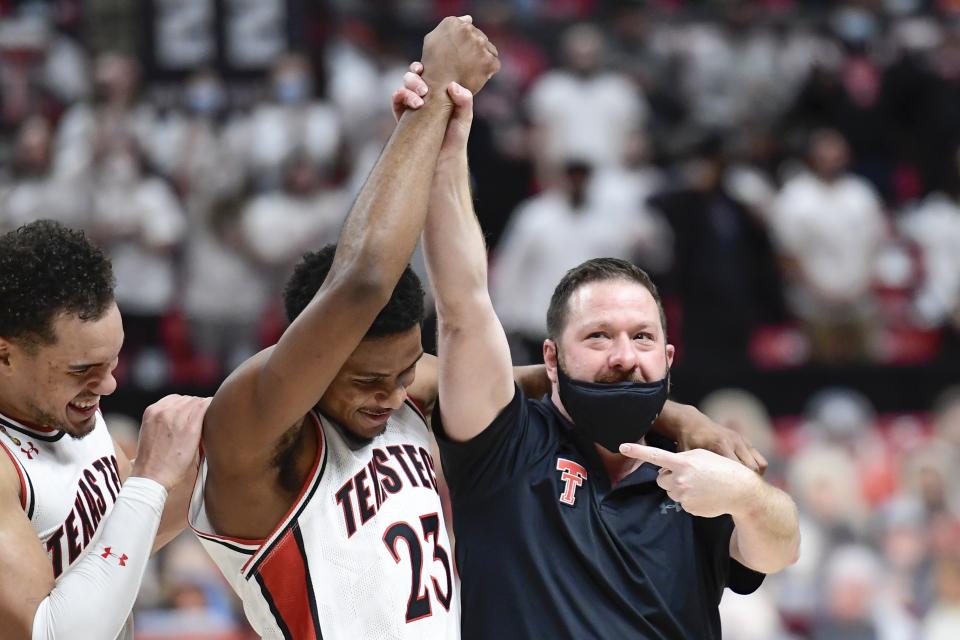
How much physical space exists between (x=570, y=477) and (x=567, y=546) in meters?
0.22

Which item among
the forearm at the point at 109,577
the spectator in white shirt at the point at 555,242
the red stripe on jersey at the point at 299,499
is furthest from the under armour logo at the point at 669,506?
the spectator in white shirt at the point at 555,242

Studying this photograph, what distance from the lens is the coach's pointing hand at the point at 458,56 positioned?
13.4ft

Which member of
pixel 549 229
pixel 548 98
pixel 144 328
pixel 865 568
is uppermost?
pixel 548 98

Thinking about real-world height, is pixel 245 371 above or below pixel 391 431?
above

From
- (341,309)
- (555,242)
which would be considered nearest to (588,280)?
(341,309)

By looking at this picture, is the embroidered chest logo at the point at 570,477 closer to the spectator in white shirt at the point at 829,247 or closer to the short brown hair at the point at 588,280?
the short brown hair at the point at 588,280

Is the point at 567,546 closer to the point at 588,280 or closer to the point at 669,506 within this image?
the point at 669,506

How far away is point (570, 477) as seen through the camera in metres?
4.31

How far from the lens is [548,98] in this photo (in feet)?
43.4

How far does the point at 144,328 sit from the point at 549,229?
11.1 feet

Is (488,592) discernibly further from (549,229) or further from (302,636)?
(549,229)

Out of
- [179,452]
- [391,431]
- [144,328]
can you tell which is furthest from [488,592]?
[144,328]

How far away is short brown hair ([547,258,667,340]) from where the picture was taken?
14.4 ft

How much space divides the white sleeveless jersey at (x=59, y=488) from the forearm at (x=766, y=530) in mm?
1825
